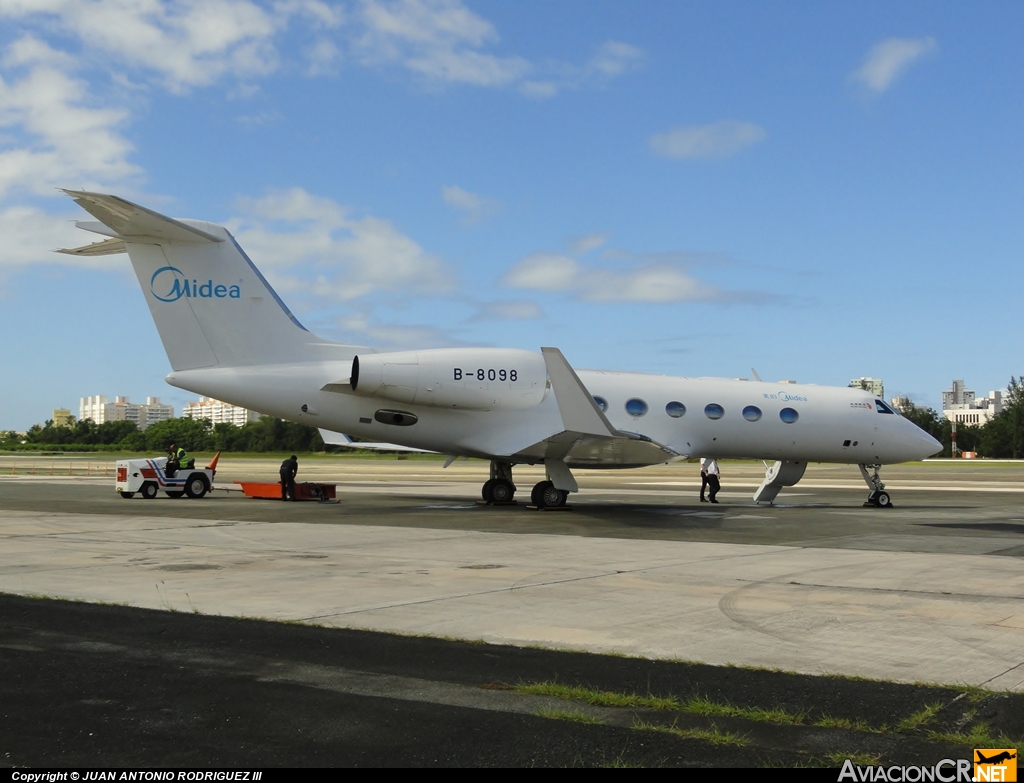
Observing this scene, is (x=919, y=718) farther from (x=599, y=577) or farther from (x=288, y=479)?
(x=288, y=479)

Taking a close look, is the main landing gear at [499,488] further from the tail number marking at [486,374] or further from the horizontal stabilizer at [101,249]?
the horizontal stabilizer at [101,249]

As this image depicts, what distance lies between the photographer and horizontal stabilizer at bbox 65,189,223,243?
57.9 feet

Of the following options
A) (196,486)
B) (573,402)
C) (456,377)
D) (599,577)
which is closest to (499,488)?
(456,377)

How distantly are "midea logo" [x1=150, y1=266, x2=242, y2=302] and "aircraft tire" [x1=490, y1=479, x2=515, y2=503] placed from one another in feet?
27.9

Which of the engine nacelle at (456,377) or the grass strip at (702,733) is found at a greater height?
the engine nacelle at (456,377)

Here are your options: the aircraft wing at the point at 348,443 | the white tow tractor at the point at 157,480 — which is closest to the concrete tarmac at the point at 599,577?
the aircraft wing at the point at 348,443

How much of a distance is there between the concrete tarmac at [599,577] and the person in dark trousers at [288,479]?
4.18m

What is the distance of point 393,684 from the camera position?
5.77m

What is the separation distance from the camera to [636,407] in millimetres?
23141

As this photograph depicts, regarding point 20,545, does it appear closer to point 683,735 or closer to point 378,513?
point 378,513

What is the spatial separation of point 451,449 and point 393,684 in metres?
16.6

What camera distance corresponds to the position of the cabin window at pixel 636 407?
2308 centimetres

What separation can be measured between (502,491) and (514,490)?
422 millimetres

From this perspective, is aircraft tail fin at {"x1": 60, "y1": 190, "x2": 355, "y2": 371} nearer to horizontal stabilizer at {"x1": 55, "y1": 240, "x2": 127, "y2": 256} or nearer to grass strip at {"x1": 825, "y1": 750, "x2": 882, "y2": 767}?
horizontal stabilizer at {"x1": 55, "y1": 240, "x2": 127, "y2": 256}
